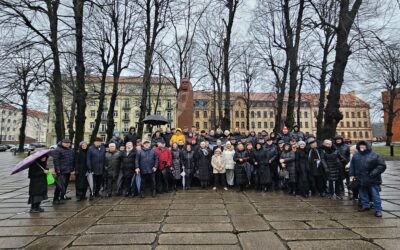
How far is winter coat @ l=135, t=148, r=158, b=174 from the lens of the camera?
8.12 metres

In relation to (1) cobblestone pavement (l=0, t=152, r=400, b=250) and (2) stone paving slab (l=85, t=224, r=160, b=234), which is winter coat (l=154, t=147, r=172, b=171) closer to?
(1) cobblestone pavement (l=0, t=152, r=400, b=250)

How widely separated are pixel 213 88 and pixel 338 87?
716 inches

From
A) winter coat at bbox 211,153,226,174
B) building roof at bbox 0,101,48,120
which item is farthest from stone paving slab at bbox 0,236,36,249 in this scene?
winter coat at bbox 211,153,226,174

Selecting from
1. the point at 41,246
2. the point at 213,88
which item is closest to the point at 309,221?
the point at 41,246

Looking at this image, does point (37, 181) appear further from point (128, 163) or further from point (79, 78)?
point (79, 78)

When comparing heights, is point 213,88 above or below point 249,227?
above

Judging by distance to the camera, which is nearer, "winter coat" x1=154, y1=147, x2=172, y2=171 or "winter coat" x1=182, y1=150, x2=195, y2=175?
"winter coat" x1=154, y1=147, x2=172, y2=171


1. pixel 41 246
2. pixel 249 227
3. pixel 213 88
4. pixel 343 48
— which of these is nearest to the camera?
pixel 41 246

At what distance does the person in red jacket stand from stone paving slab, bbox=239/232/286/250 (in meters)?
4.47

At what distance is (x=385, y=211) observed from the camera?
606 cm

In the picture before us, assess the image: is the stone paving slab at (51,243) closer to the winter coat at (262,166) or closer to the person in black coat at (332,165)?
the winter coat at (262,166)

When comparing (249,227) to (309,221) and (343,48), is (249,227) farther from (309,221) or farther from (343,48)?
(343,48)

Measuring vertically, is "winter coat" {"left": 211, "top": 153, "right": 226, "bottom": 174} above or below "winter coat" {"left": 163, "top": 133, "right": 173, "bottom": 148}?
below

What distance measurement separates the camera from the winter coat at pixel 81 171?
777 centimetres
